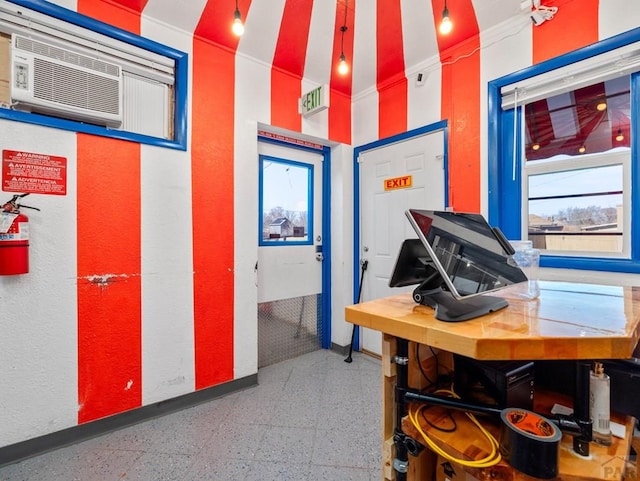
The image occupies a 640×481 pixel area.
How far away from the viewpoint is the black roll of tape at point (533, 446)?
724 millimetres

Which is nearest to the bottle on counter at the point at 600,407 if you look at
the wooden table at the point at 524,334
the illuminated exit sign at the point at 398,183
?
the wooden table at the point at 524,334

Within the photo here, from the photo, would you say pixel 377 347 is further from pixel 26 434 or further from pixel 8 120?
pixel 8 120

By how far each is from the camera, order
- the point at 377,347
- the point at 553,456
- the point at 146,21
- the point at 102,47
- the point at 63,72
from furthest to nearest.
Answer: the point at 377,347 → the point at 146,21 → the point at 102,47 → the point at 63,72 → the point at 553,456

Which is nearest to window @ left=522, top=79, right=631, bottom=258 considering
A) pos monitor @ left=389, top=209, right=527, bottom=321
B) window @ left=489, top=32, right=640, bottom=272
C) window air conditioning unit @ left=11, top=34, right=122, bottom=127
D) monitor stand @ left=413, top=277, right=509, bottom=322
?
window @ left=489, top=32, right=640, bottom=272

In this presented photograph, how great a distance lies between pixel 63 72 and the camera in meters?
1.79

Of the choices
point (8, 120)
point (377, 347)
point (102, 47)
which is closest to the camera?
point (8, 120)

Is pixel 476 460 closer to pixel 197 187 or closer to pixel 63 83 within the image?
pixel 197 187

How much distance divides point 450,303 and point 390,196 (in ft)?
7.01

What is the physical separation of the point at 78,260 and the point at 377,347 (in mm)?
2613

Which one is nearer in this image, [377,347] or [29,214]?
[29,214]

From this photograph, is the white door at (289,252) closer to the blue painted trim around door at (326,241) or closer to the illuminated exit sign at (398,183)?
the blue painted trim around door at (326,241)

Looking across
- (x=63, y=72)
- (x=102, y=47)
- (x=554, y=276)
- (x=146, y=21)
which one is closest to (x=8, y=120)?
(x=63, y=72)

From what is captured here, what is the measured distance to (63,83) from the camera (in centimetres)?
179

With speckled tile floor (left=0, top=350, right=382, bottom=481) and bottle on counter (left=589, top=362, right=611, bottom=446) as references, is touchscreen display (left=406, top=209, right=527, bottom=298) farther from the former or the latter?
speckled tile floor (left=0, top=350, right=382, bottom=481)
